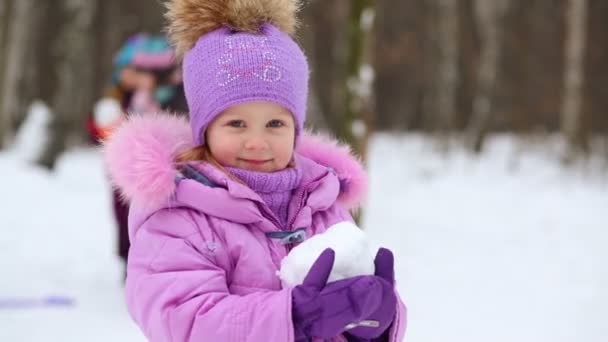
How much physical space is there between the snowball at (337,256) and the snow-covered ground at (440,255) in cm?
266

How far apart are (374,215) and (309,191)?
23.6 feet

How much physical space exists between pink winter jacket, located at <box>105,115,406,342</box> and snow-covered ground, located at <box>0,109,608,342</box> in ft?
7.99

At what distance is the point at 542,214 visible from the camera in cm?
898

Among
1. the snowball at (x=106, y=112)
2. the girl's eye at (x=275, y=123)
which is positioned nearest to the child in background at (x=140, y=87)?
the snowball at (x=106, y=112)

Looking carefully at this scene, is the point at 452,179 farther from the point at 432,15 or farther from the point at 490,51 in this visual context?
the point at 432,15

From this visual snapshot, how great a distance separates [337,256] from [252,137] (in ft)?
1.41

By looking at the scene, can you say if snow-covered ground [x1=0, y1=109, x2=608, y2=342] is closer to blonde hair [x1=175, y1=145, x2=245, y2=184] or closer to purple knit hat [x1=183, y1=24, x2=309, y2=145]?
blonde hair [x1=175, y1=145, x2=245, y2=184]

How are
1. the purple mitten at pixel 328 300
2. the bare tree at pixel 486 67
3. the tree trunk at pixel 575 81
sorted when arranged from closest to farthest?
the purple mitten at pixel 328 300 < the tree trunk at pixel 575 81 < the bare tree at pixel 486 67

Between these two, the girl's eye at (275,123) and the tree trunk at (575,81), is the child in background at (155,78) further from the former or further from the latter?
the tree trunk at (575,81)

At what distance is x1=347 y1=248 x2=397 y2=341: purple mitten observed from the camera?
5.86ft

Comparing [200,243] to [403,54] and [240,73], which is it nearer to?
[240,73]

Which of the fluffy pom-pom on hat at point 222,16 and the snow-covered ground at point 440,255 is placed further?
the snow-covered ground at point 440,255

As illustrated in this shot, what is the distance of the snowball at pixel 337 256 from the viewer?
1.80 m

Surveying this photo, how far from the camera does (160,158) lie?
202cm
